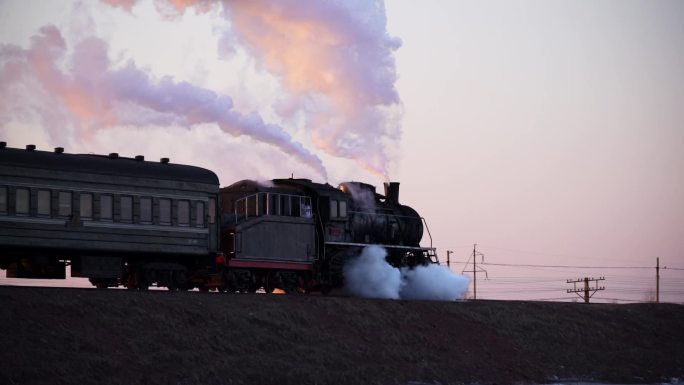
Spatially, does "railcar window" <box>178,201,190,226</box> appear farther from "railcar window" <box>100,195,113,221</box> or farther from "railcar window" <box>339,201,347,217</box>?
"railcar window" <box>339,201,347,217</box>

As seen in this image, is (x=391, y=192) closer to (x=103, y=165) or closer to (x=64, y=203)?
(x=103, y=165)

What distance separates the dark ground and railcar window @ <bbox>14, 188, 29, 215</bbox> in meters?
3.86

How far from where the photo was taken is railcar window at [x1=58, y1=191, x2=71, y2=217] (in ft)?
105

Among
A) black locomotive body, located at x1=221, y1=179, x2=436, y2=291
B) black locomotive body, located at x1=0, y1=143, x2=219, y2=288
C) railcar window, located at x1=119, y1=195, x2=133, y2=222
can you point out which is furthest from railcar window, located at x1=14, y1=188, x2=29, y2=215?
black locomotive body, located at x1=221, y1=179, x2=436, y2=291

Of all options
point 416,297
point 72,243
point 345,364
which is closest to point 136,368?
point 345,364

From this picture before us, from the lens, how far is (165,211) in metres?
34.6

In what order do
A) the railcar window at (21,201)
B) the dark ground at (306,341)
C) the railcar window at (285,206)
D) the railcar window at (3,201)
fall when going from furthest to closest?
the railcar window at (285,206) → the railcar window at (21,201) → the railcar window at (3,201) → the dark ground at (306,341)

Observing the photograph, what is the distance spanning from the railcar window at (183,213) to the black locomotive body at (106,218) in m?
0.03

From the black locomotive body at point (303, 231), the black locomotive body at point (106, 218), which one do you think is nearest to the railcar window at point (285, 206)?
the black locomotive body at point (303, 231)

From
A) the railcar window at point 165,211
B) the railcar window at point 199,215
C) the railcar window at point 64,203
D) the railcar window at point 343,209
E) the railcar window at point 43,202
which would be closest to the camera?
the railcar window at point 43,202

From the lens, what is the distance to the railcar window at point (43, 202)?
104 ft

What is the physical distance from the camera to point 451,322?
3541 centimetres

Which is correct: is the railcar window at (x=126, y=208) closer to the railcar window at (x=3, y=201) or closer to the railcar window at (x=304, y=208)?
the railcar window at (x=3, y=201)

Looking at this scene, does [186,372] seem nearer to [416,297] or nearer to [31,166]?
[31,166]
